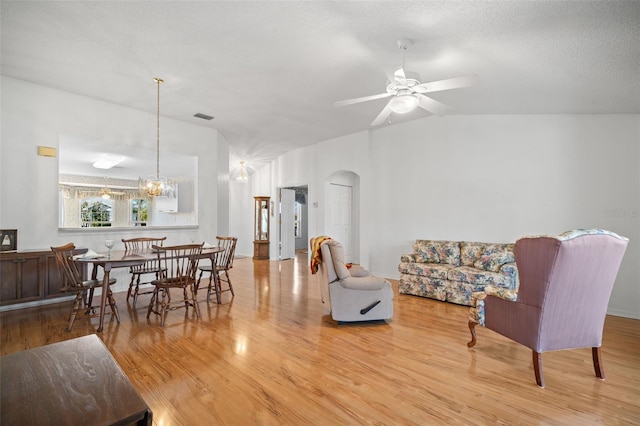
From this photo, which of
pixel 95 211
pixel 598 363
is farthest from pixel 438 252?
pixel 95 211

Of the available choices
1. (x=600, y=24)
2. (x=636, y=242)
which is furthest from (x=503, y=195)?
(x=600, y=24)

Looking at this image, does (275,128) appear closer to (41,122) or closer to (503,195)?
(41,122)

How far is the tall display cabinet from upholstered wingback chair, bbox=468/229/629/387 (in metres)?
7.29

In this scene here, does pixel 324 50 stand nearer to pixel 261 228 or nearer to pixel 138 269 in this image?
pixel 138 269

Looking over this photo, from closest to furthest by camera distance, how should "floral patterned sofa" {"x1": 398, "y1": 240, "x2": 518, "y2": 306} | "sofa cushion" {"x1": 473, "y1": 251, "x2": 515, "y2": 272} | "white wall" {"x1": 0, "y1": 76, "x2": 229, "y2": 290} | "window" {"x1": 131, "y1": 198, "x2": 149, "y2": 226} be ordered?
"white wall" {"x1": 0, "y1": 76, "x2": 229, "y2": 290} → "floral patterned sofa" {"x1": 398, "y1": 240, "x2": 518, "y2": 306} → "sofa cushion" {"x1": 473, "y1": 251, "x2": 515, "y2": 272} → "window" {"x1": 131, "y1": 198, "x2": 149, "y2": 226}

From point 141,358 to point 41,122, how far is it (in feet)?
12.9

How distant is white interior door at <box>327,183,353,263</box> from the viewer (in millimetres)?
Result: 7488

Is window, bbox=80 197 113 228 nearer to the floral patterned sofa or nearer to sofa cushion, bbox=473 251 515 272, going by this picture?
the floral patterned sofa

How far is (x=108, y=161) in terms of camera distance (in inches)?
280

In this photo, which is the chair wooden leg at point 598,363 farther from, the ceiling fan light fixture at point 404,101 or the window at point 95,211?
the window at point 95,211

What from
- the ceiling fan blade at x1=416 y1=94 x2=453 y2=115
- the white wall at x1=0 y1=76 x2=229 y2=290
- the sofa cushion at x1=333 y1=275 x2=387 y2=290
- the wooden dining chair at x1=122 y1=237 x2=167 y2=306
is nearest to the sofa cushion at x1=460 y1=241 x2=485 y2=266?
the sofa cushion at x1=333 y1=275 x2=387 y2=290

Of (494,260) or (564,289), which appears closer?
(564,289)

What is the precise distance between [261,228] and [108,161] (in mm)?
4167

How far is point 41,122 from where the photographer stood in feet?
14.0
